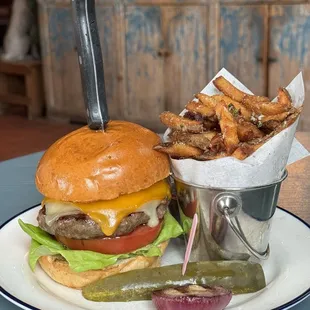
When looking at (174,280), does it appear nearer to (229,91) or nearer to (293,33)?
(229,91)

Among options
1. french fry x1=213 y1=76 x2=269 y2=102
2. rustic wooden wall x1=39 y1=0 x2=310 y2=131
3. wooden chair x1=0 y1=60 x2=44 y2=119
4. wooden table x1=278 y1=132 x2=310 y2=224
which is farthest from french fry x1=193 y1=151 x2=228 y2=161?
wooden chair x1=0 y1=60 x2=44 y2=119

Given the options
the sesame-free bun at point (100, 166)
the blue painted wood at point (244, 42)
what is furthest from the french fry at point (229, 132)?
the blue painted wood at point (244, 42)

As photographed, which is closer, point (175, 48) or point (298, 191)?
point (298, 191)

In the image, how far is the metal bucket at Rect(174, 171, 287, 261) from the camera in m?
1.29

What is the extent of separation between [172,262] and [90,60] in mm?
566

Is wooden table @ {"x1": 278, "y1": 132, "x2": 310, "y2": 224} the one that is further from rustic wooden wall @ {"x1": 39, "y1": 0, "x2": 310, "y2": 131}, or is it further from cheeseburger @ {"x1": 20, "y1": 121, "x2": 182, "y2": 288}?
rustic wooden wall @ {"x1": 39, "y1": 0, "x2": 310, "y2": 131}

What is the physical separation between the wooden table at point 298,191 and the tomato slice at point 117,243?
520 mm

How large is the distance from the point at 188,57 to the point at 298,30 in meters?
1.17

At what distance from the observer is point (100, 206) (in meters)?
1.36

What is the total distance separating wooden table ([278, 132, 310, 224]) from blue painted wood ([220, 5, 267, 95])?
119 inches

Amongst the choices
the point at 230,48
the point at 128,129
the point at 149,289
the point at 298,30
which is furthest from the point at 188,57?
the point at 149,289

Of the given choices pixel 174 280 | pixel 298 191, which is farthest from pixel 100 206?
pixel 298 191

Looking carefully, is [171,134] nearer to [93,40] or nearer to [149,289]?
[93,40]

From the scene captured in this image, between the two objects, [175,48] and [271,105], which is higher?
[271,105]
